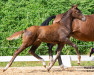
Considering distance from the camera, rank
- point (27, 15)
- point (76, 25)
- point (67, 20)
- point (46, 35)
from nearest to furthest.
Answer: point (46, 35) < point (67, 20) < point (76, 25) < point (27, 15)

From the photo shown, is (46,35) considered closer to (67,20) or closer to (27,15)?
(67,20)

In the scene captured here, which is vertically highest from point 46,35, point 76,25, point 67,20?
point 67,20

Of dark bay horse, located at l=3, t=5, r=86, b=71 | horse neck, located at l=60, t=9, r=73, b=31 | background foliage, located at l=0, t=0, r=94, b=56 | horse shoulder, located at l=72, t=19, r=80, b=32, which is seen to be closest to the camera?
dark bay horse, located at l=3, t=5, r=86, b=71

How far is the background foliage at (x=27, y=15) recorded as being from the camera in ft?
41.6

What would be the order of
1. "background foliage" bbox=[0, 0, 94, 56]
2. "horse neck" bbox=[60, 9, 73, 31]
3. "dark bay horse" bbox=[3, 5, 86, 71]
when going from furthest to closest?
"background foliage" bbox=[0, 0, 94, 56] < "horse neck" bbox=[60, 9, 73, 31] < "dark bay horse" bbox=[3, 5, 86, 71]

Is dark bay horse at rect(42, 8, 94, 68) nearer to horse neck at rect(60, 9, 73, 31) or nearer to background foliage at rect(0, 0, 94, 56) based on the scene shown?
horse neck at rect(60, 9, 73, 31)

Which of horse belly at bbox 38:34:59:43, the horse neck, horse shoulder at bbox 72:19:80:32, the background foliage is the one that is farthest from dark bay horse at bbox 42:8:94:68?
the background foliage

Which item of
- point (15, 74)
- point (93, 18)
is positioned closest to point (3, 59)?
point (15, 74)

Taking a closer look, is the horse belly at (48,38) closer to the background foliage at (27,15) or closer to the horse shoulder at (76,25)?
the horse shoulder at (76,25)

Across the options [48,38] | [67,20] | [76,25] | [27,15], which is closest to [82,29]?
[76,25]

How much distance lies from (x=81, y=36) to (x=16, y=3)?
20.0 ft

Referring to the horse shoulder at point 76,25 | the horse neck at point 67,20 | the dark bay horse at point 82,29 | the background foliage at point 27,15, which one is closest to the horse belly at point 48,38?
the horse neck at point 67,20

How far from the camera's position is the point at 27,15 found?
13594mm

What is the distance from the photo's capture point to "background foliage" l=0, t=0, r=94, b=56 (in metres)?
12.7
